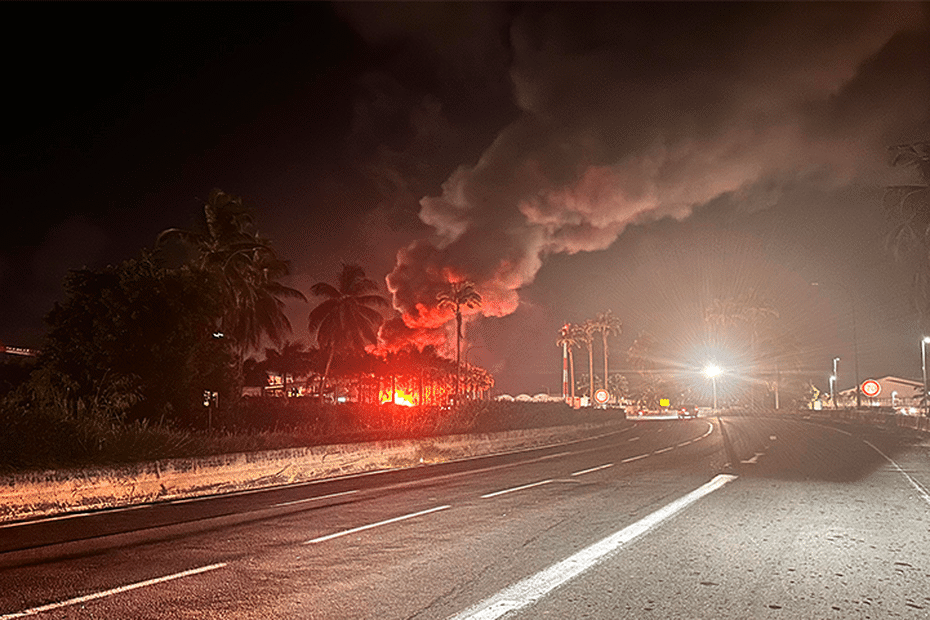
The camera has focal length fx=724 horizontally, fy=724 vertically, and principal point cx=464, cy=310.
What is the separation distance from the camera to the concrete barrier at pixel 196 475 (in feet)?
37.2

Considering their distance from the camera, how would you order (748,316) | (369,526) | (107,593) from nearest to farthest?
(107,593), (369,526), (748,316)

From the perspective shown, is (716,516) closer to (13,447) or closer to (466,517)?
(466,517)

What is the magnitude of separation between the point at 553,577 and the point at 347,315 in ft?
212

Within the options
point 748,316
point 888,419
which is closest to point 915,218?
point 888,419

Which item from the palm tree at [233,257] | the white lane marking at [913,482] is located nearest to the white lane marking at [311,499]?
the white lane marking at [913,482]

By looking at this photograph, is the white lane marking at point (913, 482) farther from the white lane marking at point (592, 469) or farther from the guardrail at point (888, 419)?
the guardrail at point (888, 419)

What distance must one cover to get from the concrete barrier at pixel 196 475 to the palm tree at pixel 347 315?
47.4 metres

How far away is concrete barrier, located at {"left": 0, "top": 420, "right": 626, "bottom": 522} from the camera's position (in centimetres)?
1135

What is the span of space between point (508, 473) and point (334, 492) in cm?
488

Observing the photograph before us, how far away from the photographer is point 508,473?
17.5 m

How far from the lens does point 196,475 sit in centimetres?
1416

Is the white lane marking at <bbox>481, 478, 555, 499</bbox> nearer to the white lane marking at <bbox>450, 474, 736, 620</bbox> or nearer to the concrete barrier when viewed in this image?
the white lane marking at <bbox>450, 474, 736, 620</bbox>

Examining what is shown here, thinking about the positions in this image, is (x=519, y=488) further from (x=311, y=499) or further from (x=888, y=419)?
(x=888, y=419)

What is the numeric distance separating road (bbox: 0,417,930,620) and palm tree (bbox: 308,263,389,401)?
182 ft
